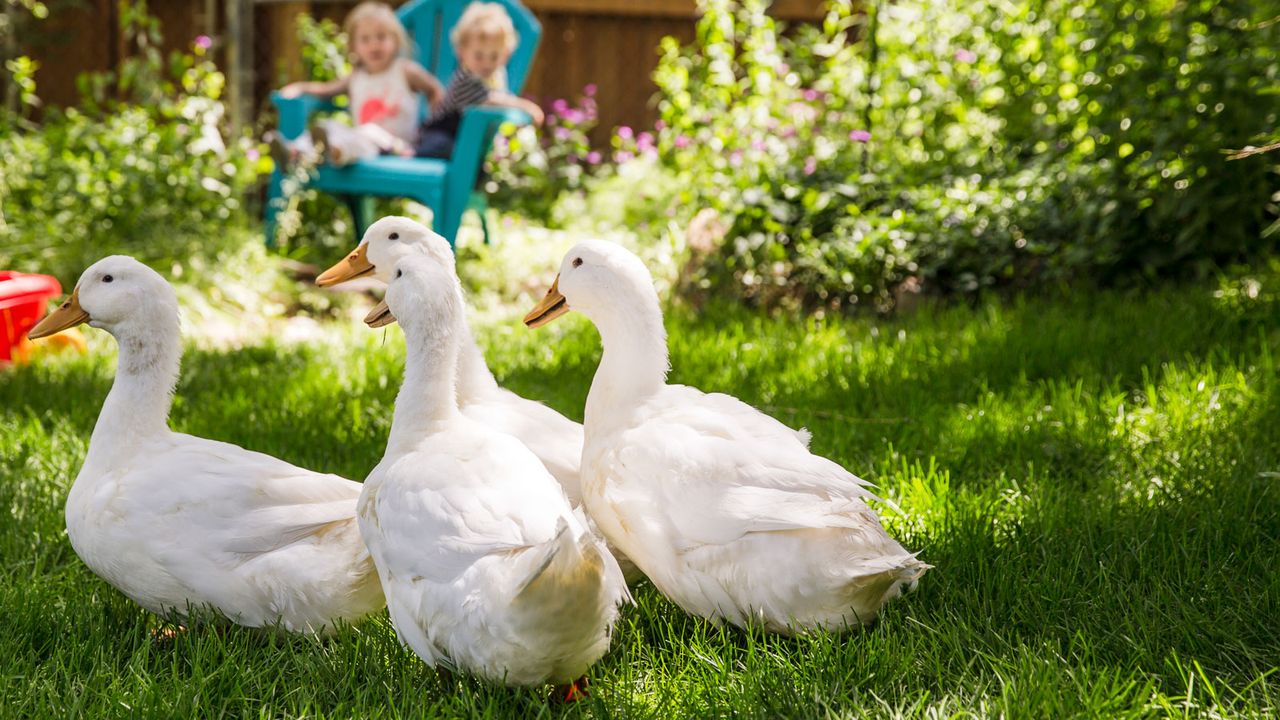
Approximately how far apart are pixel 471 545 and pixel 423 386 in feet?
1.65

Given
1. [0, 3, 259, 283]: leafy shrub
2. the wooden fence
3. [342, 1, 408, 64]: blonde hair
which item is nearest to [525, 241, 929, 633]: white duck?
[0, 3, 259, 283]: leafy shrub

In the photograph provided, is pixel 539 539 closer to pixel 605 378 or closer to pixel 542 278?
pixel 605 378

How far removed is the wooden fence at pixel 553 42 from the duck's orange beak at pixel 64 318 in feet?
23.9

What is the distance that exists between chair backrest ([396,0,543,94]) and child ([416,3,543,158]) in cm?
43

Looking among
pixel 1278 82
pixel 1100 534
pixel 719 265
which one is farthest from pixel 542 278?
pixel 1100 534

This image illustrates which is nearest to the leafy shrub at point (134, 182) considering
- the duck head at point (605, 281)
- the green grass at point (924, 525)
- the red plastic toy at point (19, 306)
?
the red plastic toy at point (19, 306)

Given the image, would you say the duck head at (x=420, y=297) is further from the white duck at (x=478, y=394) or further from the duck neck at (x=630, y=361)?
the duck neck at (x=630, y=361)

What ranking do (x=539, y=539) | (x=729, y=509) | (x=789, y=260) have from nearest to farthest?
(x=539, y=539), (x=729, y=509), (x=789, y=260)

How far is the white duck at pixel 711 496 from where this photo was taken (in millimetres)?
2270

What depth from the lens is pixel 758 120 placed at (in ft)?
22.4

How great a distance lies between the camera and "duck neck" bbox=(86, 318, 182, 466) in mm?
2680

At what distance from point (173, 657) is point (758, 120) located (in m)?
5.16

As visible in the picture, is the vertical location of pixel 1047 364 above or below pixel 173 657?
above

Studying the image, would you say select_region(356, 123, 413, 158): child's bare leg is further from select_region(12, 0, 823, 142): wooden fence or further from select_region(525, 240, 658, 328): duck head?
select_region(525, 240, 658, 328): duck head
